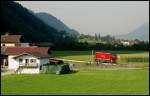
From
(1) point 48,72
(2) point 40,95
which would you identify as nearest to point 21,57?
(1) point 48,72

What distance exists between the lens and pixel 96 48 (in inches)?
4323

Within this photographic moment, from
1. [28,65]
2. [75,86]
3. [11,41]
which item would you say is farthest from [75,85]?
[11,41]

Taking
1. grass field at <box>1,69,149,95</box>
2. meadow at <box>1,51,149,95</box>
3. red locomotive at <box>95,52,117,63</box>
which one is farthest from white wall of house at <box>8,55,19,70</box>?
grass field at <box>1,69,149,95</box>

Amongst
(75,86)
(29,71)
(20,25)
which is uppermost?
(20,25)

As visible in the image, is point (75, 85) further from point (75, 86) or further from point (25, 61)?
point (25, 61)

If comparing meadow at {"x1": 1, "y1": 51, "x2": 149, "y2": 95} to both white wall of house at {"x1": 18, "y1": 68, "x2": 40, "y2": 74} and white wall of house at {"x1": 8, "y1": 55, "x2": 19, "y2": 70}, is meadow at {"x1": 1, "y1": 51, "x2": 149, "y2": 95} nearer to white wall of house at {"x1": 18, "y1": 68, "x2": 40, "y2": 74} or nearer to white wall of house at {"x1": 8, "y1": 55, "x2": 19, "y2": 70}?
white wall of house at {"x1": 18, "y1": 68, "x2": 40, "y2": 74}

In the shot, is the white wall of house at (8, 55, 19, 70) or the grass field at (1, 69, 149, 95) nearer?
the grass field at (1, 69, 149, 95)

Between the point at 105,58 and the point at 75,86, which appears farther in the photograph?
the point at 105,58

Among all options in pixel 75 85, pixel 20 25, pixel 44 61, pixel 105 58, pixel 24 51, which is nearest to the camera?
pixel 75 85

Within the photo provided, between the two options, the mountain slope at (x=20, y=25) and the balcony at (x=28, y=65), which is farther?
the mountain slope at (x=20, y=25)

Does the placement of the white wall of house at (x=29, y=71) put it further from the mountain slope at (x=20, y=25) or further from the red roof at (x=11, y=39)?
the mountain slope at (x=20, y=25)

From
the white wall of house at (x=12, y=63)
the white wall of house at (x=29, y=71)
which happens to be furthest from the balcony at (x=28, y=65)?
the white wall of house at (x=12, y=63)

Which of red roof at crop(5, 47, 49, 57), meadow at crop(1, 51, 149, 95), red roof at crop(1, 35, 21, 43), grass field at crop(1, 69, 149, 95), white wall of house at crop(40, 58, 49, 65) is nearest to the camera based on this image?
→ meadow at crop(1, 51, 149, 95)

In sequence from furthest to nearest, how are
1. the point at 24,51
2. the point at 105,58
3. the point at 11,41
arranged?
the point at 11,41 < the point at 105,58 < the point at 24,51
